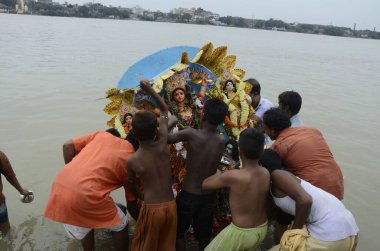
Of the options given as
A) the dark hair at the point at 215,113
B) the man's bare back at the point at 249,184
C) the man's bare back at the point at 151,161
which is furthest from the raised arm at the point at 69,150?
the man's bare back at the point at 249,184

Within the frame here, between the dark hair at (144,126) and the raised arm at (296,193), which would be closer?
the raised arm at (296,193)

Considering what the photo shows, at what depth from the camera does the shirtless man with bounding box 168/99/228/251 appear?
3.25 m

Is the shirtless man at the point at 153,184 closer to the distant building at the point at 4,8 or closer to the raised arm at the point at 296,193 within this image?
the raised arm at the point at 296,193

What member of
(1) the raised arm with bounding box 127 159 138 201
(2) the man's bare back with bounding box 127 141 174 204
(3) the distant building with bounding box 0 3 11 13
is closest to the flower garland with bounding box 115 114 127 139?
(1) the raised arm with bounding box 127 159 138 201

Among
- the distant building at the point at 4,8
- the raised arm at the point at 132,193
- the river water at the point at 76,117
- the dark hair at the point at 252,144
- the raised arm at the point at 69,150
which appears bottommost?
the river water at the point at 76,117

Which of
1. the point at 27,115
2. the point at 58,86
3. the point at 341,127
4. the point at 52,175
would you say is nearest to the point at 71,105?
the point at 27,115

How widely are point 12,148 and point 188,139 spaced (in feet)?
16.4

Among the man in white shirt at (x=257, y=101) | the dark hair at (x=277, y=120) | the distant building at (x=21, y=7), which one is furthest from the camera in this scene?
the distant building at (x=21, y=7)

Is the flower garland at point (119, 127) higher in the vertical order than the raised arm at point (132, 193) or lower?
higher

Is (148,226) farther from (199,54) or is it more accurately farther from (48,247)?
(199,54)

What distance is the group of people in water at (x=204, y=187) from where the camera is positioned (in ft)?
9.33

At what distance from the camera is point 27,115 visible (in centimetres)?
907

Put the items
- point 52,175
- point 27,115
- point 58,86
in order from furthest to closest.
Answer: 1. point 58,86
2. point 27,115
3. point 52,175

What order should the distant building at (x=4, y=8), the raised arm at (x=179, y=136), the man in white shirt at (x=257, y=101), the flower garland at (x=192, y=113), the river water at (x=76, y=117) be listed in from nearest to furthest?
the raised arm at (x=179, y=136) → the flower garland at (x=192, y=113) → the river water at (x=76, y=117) → the man in white shirt at (x=257, y=101) → the distant building at (x=4, y=8)
